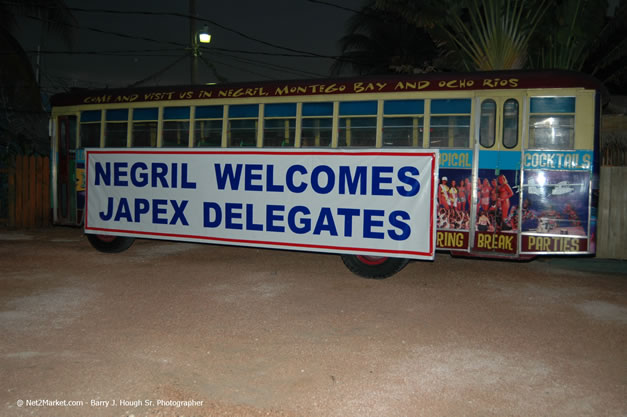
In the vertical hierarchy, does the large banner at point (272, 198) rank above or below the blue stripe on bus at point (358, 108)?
below

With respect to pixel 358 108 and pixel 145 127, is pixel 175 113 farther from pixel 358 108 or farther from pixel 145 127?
pixel 358 108

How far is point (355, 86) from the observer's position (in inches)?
347

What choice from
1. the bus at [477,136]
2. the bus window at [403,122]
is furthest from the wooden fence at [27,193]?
the bus window at [403,122]

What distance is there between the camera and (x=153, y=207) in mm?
9039

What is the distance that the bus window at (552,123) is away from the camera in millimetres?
7773

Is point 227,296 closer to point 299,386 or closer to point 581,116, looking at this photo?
point 299,386

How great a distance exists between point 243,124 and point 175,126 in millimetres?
1446

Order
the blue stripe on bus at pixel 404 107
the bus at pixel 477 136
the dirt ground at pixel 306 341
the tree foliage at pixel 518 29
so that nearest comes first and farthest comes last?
the dirt ground at pixel 306 341, the bus at pixel 477 136, the blue stripe on bus at pixel 404 107, the tree foliage at pixel 518 29

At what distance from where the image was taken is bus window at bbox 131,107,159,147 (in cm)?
1046

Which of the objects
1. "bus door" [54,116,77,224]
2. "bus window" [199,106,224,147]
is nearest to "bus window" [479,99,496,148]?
"bus window" [199,106,224,147]

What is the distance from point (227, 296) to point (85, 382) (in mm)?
2941

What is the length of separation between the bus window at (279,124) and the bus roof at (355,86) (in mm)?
219

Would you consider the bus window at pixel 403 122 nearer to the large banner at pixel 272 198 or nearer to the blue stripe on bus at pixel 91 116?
the large banner at pixel 272 198

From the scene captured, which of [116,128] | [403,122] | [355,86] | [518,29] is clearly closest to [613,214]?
[403,122]
